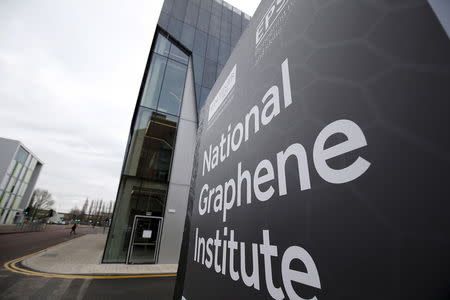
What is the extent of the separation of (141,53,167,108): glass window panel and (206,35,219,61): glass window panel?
108 inches

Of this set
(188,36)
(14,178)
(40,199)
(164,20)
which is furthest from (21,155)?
(188,36)

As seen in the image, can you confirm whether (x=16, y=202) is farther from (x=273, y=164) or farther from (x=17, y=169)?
(x=273, y=164)

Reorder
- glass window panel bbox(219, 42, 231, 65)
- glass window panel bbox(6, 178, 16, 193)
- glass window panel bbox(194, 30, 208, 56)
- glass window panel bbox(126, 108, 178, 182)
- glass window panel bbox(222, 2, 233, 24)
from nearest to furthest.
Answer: glass window panel bbox(126, 108, 178, 182) → glass window panel bbox(194, 30, 208, 56) → glass window panel bbox(219, 42, 231, 65) → glass window panel bbox(222, 2, 233, 24) → glass window panel bbox(6, 178, 16, 193)

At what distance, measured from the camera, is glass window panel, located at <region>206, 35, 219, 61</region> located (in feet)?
36.6

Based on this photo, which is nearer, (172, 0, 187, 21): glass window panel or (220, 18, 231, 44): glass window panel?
(172, 0, 187, 21): glass window panel

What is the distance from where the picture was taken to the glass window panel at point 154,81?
875 cm

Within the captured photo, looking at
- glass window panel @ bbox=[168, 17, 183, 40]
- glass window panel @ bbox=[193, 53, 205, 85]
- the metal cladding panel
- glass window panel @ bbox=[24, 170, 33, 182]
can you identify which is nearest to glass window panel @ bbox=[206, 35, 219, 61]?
glass window panel @ bbox=[193, 53, 205, 85]

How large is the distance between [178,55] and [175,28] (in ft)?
4.98

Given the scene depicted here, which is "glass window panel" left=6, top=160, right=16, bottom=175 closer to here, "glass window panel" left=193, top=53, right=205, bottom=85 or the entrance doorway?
the entrance doorway

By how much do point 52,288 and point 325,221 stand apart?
6.36 meters

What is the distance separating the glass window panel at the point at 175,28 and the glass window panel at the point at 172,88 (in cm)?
160

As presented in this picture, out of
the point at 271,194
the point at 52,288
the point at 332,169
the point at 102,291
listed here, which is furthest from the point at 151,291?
the point at 332,169

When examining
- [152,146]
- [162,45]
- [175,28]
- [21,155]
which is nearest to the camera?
[152,146]

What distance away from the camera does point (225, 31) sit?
12.4 m
